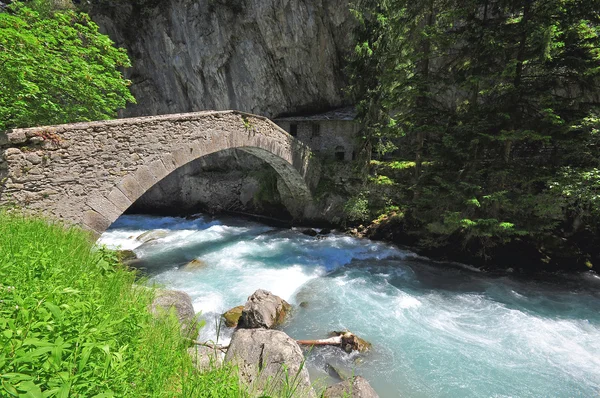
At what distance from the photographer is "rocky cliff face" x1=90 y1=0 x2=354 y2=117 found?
18.3 meters

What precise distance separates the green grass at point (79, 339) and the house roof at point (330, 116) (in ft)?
56.5

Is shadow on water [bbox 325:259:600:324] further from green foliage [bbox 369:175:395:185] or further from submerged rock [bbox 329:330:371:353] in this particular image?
green foliage [bbox 369:175:395:185]

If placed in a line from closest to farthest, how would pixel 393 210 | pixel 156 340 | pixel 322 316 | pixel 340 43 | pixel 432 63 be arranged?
pixel 156 340
pixel 322 316
pixel 393 210
pixel 432 63
pixel 340 43

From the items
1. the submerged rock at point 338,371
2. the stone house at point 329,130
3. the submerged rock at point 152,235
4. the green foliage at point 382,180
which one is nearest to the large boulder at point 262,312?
the submerged rock at point 338,371

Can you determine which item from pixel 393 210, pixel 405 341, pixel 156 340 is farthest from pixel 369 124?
pixel 156 340

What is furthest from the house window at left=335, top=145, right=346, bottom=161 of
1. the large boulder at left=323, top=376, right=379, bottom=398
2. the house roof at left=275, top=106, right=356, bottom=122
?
the large boulder at left=323, top=376, right=379, bottom=398

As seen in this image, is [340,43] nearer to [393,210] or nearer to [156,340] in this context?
[393,210]

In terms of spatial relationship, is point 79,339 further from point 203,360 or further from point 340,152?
point 340,152

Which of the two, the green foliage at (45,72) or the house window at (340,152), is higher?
the green foliage at (45,72)

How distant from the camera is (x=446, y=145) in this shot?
10.4 metres

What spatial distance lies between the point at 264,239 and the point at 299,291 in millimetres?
6025

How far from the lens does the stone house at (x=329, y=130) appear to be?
1908 cm

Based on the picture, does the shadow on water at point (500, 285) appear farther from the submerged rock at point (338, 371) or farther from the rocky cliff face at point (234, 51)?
the rocky cliff face at point (234, 51)

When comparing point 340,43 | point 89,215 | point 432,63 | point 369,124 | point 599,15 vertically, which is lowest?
point 89,215
